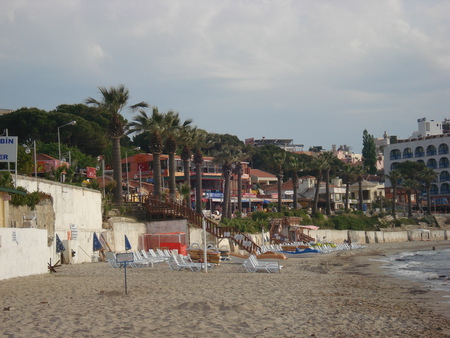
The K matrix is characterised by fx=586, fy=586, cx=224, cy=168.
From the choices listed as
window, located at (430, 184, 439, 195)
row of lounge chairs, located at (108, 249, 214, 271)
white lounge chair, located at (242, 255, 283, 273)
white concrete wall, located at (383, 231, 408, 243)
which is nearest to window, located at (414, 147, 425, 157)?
window, located at (430, 184, 439, 195)

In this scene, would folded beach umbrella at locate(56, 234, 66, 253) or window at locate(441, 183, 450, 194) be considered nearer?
folded beach umbrella at locate(56, 234, 66, 253)

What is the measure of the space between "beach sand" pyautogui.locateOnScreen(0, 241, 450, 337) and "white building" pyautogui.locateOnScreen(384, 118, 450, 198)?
100 m

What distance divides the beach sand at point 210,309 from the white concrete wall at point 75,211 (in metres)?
7.12

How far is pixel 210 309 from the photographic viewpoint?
12.1 m

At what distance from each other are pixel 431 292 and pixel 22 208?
51.2 feet

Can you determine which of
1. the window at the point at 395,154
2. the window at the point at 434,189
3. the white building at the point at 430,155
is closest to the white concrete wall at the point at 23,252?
the white building at the point at 430,155

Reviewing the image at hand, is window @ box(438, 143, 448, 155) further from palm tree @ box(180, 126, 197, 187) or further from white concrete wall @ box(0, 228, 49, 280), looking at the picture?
white concrete wall @ box(0, 228, 49, 280)

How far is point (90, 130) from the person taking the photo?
2768 inches

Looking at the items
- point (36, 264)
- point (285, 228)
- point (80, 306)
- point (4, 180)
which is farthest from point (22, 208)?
point (285, 228)

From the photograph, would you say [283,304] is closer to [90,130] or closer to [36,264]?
[36,264]

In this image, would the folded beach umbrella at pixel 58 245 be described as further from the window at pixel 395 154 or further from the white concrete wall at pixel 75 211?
the window at pixel 395 154

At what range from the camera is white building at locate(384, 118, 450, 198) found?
4454 inches

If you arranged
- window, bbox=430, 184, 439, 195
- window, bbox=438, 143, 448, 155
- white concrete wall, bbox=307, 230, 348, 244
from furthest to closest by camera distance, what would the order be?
window, bbox=430, 184, 439, 195, window, bbox=438, 143, 448, 155, white concrete wall, bbox=307, 230, 348, 244

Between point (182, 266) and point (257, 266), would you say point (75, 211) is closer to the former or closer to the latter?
point (182, 266)
